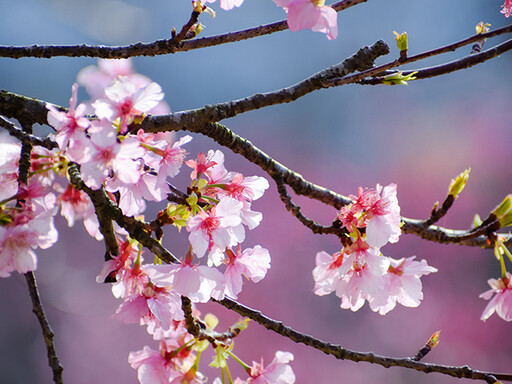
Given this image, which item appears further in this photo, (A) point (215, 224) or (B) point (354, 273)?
(B) point (354, 273)

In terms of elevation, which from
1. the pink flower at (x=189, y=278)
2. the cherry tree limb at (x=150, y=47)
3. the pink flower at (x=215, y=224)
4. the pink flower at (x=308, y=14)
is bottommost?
the pink flower at (x=189, y=278)

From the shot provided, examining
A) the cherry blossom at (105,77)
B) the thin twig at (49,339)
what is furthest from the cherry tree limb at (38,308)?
the cherry blossom at (105,77)

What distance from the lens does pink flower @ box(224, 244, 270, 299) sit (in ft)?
1.82

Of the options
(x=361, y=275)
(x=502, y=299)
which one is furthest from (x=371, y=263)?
(x=502, y=299)

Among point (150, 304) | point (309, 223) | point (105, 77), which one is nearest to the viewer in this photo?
point (150, 304)

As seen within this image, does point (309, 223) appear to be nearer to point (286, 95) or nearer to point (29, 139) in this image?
point (286, 95)

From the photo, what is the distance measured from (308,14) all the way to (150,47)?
0.20m

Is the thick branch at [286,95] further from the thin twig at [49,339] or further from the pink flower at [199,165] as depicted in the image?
the thin twig at [49,339]

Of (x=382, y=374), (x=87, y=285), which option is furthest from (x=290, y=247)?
(x=87, y=285)

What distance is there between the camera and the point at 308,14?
1.57ft

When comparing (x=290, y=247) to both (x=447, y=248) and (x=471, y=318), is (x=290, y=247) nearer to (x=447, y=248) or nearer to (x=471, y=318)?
(x=447, y=248)

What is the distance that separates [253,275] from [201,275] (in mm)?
96

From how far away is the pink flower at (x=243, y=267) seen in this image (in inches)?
21.9

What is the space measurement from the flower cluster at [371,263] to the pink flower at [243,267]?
0.33ft
